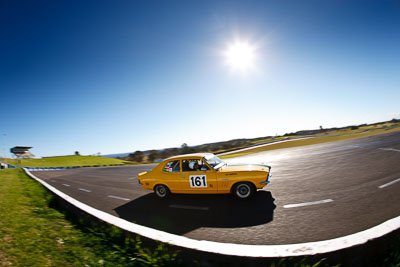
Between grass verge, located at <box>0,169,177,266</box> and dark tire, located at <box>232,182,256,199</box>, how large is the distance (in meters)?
3.33

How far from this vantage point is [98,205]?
6.35m

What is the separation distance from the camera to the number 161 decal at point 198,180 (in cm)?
571

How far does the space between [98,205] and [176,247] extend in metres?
5.22

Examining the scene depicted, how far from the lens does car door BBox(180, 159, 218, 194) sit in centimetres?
566

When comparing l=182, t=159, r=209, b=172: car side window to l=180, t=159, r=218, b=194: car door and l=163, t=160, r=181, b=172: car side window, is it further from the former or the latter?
l=163, t=160, r=181, b=172: car side window

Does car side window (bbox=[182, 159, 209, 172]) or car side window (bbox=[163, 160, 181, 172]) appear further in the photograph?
car side window (bbox=[163, 160, 181, 172])

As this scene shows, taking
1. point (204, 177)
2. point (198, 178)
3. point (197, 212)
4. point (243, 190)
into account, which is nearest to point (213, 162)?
point (204, 177)

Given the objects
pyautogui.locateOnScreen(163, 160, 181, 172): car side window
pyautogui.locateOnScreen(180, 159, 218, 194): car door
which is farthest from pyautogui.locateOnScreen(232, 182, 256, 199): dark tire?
pyautogui.locateOnScreen(163, 160, 181, 172): car side window

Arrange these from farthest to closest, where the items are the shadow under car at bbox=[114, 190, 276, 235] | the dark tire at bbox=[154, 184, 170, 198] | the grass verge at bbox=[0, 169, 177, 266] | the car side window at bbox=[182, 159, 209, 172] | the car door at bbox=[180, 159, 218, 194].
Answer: the dark tire at bbox=[154, 184, 170, 198]
the car side window at bbox=[182, 159, 209, 172]
the car door at bbox=[180, 159, 218, 194]
the shadow under car at bbox=[114, 190, 276, 235]
the grass verge at bbox=[0, 169, 177, 266]

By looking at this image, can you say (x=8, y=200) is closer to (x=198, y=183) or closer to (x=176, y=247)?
(x=198, y=183)

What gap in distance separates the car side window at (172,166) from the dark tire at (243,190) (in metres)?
2.07

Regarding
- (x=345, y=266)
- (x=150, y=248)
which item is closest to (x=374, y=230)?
(x=345, y=266)

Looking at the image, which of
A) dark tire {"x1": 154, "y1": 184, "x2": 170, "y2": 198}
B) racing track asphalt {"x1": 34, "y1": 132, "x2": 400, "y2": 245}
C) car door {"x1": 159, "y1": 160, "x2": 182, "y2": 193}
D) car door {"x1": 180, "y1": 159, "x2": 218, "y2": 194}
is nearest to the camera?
racing track asphalt {"x1": 34, "y1": 132, "x2": 400, "y2": 245}

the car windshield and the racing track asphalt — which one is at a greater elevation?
the car windshield
